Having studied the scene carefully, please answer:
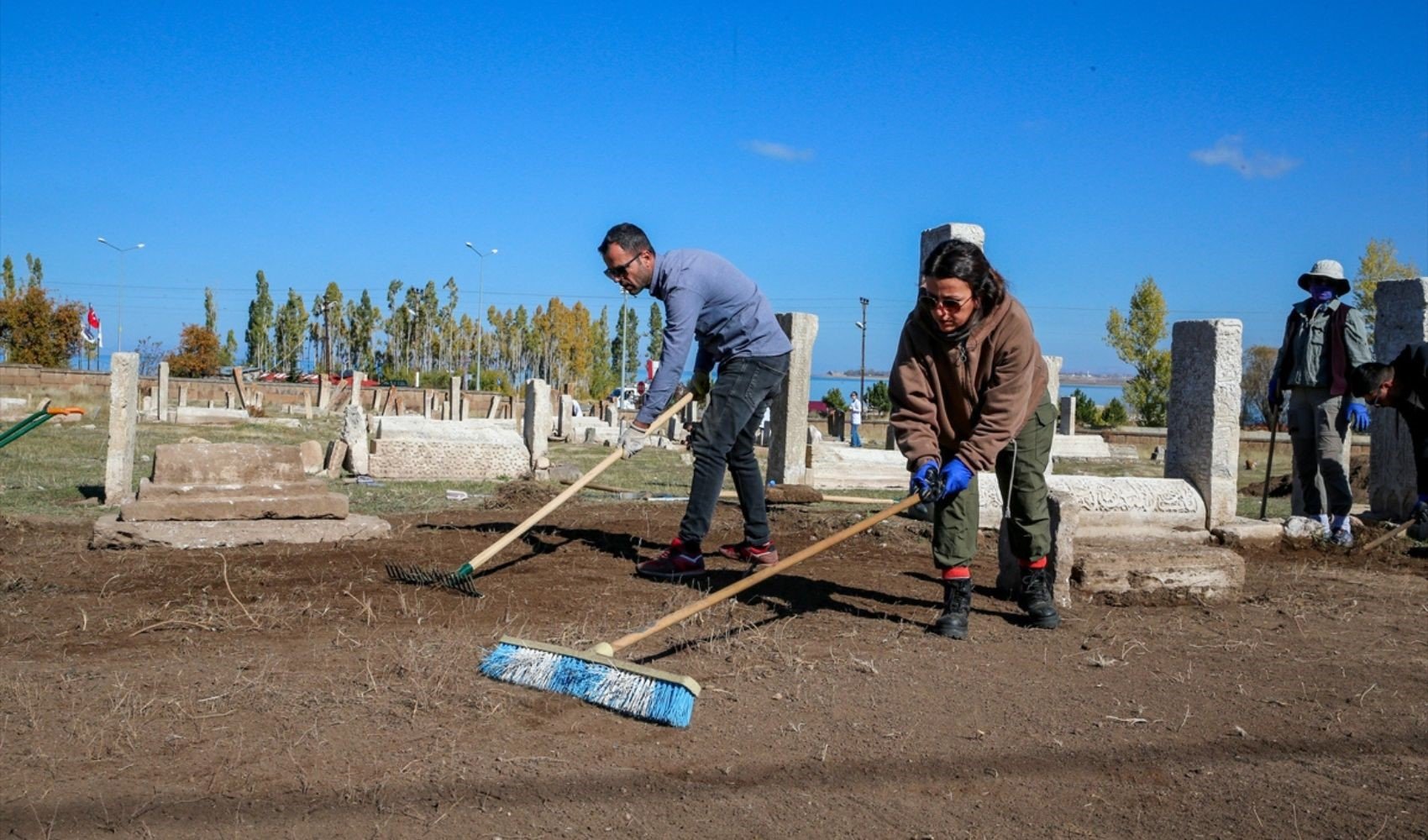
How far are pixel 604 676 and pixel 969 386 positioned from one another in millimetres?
1827

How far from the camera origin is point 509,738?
3.18m

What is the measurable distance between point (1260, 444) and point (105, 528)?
68.9 ft

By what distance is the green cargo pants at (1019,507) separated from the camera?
14.7 ft

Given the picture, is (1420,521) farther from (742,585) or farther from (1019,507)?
(742,585)

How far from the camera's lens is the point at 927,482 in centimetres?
429

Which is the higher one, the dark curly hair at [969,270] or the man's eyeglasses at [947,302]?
the dark curly hair at [969,270]

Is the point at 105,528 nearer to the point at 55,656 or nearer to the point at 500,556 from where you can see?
the point at 500,556

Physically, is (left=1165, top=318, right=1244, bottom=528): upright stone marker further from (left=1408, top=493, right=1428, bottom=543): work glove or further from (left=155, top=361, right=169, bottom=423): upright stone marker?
(left=155, top=361, right=169, bottom=423): upright stone marker

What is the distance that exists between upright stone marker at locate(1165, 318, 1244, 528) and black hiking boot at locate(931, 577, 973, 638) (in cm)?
391

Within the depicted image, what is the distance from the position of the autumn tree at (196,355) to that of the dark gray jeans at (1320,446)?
59049 mm

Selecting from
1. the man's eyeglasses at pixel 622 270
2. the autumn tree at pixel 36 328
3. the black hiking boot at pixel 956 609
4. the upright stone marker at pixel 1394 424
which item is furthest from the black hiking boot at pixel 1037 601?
the autumn tree at pixel 36 328

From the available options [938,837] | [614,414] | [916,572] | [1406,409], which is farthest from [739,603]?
[614,414]

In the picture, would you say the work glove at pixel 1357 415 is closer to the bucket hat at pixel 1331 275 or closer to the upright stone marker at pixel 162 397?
the bucket hat at pixel 1331 275

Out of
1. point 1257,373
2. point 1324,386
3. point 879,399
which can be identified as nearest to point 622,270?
point 1324,386
